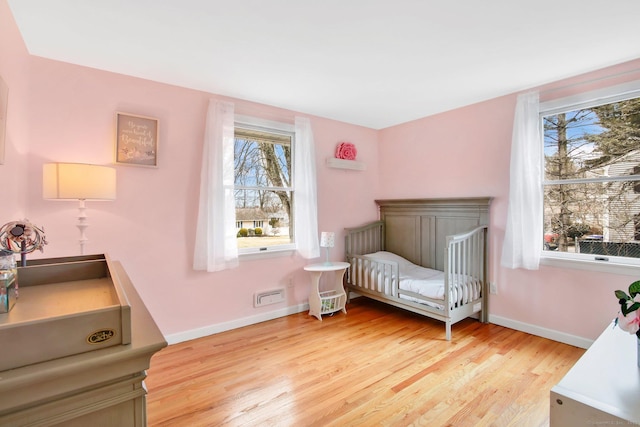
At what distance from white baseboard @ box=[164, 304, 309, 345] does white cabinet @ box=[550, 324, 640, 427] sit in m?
2.48

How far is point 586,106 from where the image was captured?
8.07 feet

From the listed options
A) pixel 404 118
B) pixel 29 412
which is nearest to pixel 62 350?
pixel 29 412

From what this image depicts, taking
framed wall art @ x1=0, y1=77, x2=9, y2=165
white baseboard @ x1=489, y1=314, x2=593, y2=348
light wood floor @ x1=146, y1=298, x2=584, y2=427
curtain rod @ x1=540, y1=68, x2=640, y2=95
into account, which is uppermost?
curtain rod @ x1=540, y1=68, x2=640, y2=95

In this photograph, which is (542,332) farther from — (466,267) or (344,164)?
(344,164)

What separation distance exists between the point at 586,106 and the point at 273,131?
2.75 meters

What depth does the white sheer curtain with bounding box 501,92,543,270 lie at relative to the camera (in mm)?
2580

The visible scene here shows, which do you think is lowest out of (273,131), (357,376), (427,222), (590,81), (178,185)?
(357,376)

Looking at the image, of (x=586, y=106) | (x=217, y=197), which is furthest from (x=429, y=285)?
(x=217, y=197)

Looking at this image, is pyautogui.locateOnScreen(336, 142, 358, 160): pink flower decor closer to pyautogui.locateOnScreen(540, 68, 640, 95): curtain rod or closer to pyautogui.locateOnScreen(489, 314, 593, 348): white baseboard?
pyautogui.locateOnScreen(540, 68, 640, 95): curtain rod

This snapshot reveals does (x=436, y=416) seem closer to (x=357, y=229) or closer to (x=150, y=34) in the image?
(x=357, y=229)

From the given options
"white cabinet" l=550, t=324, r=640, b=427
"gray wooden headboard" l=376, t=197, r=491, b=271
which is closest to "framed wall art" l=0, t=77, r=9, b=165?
"white cabinet" l=550, t=324, r=640, b=427

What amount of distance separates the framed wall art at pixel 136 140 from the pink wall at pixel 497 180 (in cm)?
271

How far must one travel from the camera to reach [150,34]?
72.4 inches

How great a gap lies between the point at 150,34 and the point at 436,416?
2.77 metres
